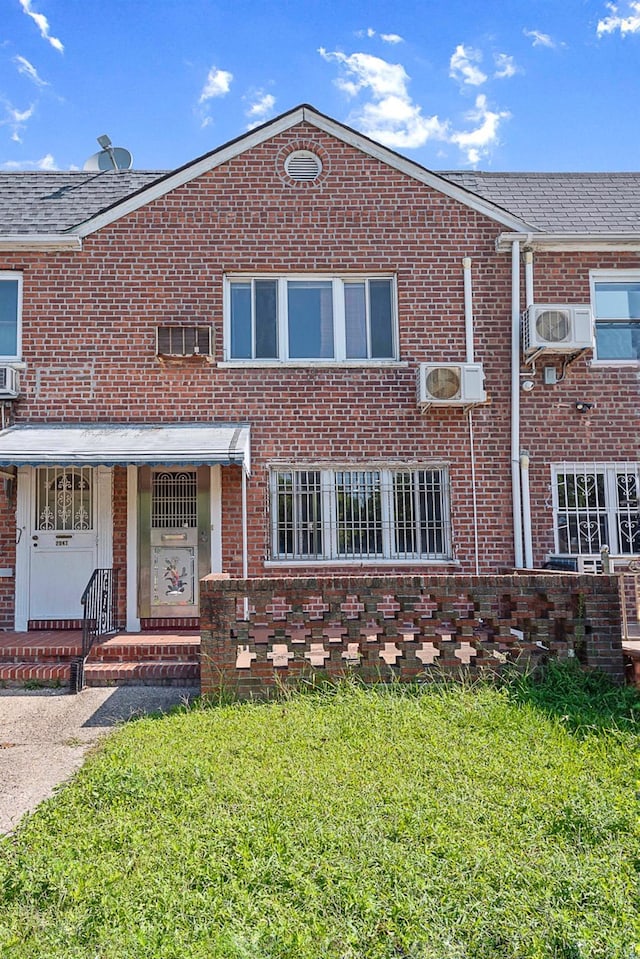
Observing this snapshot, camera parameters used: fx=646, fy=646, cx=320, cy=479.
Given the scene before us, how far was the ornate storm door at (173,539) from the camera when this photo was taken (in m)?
10.3

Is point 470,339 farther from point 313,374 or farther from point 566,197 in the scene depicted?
point 566,197

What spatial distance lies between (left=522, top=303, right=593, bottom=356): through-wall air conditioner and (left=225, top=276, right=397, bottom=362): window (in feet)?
7.60

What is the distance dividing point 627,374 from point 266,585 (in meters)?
7.44

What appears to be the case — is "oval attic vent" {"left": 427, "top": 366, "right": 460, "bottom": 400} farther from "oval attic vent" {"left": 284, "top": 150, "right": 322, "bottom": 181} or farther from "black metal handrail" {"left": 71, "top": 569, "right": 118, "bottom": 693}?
"black metal handrail" {"left": 71, "top": 569, "right": 118, "bottom": 693}

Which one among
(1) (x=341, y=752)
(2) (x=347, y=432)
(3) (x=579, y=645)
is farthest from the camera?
(2) (x=347, y=432)

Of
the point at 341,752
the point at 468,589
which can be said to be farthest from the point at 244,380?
the point at 341,752

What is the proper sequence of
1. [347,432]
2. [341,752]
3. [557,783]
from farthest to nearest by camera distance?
[347,432] → [341,752] → [557,783]

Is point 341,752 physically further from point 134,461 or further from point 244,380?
point 244,380

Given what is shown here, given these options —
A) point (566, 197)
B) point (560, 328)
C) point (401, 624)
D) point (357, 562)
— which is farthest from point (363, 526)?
point (566, 197)

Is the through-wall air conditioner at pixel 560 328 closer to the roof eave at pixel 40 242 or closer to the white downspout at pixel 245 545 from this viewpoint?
the white downspout at pixel 245 545

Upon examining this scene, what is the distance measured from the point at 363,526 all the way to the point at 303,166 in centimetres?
627

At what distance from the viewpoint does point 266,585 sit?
7.32 meters

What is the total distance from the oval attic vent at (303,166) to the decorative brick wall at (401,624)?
7.36 meters

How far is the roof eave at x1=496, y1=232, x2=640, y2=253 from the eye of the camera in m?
10.8
